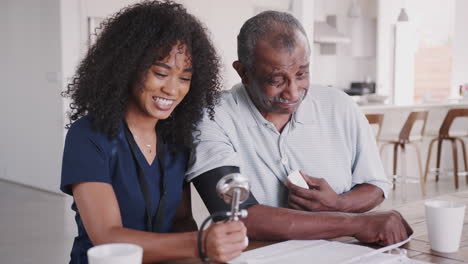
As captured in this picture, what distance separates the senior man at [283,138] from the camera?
5.14ft

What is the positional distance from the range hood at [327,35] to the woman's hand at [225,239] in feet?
25.4

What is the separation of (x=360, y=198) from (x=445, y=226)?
0.40 m

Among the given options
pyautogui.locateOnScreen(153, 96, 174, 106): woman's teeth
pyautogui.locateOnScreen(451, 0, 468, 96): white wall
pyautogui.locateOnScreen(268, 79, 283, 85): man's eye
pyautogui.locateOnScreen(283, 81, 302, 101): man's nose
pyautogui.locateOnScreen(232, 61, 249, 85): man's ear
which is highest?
pyautogui.locateOnScreen(451, 0, 468, 96): white wall

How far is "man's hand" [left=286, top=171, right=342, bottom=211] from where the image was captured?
1551 millimetres

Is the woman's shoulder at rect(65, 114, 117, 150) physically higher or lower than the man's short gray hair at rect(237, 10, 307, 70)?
lower

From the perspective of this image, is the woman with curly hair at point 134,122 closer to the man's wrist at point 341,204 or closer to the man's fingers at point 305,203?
the man's fingers at point 305,203

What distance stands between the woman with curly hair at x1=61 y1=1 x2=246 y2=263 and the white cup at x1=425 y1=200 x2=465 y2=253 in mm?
642

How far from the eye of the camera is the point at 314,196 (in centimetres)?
154

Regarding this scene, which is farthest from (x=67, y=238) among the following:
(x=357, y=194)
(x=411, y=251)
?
(x=411, y=251)

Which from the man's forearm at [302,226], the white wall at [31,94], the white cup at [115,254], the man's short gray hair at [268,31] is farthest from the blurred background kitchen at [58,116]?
the white cup at [115,254]

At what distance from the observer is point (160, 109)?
1454mm

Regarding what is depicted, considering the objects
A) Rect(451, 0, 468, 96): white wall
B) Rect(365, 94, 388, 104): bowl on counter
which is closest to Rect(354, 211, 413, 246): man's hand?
Rect(365, 94, 388, 104): bowl on counter

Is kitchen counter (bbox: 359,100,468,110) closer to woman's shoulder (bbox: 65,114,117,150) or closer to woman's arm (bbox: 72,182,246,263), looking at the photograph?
woman's shoulder (bbox: 65,114,117,150)

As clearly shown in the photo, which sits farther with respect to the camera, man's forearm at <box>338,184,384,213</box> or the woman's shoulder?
man's forearm at <box>338,184,384,213</box>
